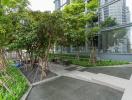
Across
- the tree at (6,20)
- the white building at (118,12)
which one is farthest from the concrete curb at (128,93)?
the white building at (118,12)

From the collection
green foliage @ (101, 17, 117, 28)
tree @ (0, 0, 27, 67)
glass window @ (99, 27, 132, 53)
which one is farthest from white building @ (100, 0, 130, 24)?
tree @ (0, 0, 27, 67)

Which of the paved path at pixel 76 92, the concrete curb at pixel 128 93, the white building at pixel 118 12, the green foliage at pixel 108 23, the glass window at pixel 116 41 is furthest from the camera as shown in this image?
the green foliage at pixel 108 23

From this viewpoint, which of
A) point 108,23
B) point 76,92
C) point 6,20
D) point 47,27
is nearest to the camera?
point 76,92

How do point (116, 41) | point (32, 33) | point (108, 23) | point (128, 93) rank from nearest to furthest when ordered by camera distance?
point (128, 93) → point (32, 33) → point (116, 41) → point (108, 23)

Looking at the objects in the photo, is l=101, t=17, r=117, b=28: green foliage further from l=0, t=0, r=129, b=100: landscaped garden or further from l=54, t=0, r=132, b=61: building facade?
l=0, t=0, r=129, b=100: landscaped garden

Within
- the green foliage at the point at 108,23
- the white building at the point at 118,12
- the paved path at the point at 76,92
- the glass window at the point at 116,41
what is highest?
the white building at the point at 118,12

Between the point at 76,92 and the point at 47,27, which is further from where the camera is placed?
the point at 47,27

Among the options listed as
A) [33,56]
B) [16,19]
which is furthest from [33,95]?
[33,56]

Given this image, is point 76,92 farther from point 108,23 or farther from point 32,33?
point 108,23

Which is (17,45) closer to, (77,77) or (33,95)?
(77,77)

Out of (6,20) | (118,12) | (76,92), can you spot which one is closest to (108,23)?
(118,12)

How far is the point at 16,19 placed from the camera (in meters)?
16.8

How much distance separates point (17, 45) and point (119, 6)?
1198 centimetres

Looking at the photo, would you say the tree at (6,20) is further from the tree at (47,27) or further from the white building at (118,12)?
the white building at (118,12)
